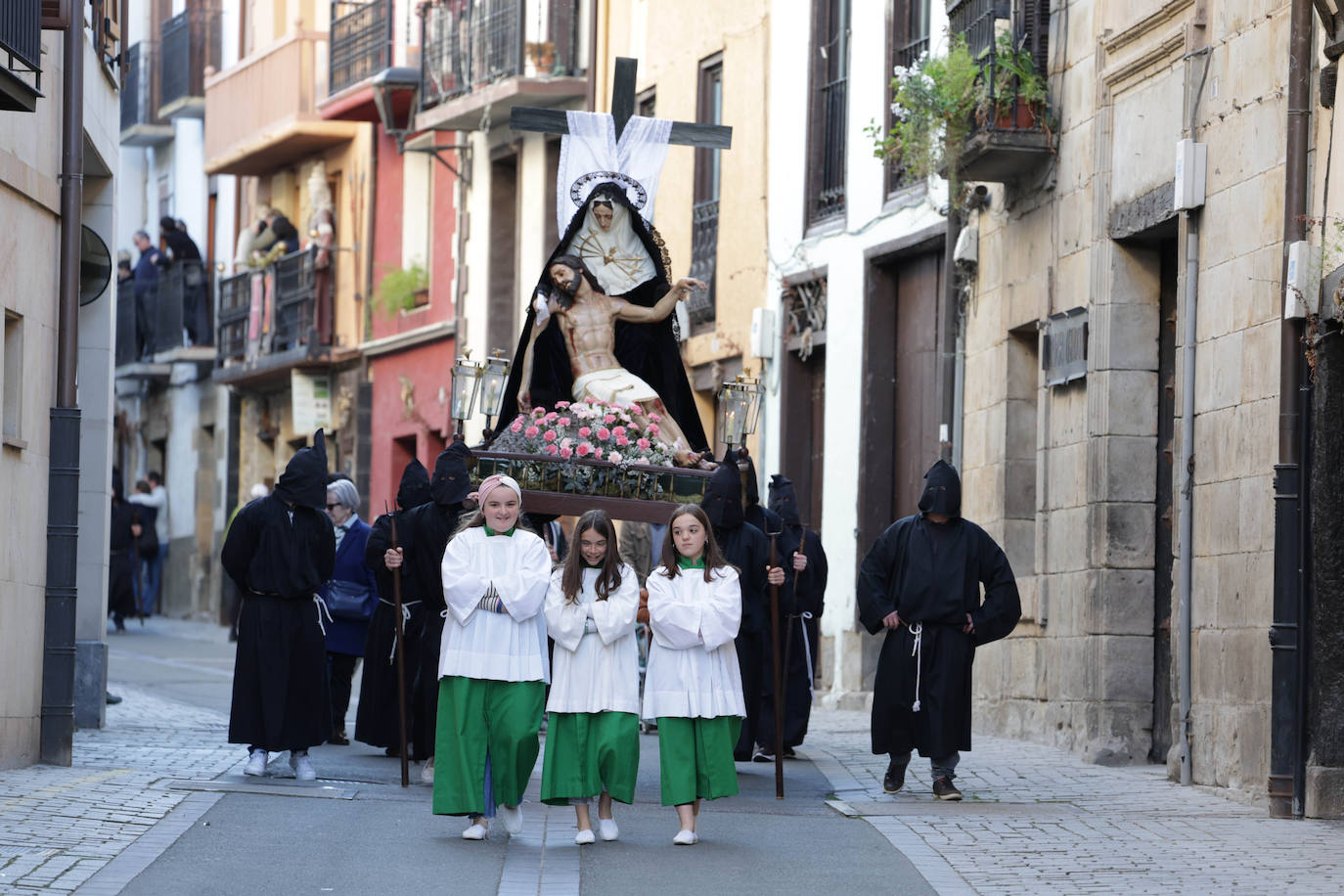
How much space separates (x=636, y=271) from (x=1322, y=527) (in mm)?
6141

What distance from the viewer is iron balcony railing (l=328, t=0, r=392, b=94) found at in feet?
107

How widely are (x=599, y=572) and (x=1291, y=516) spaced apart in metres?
3.47

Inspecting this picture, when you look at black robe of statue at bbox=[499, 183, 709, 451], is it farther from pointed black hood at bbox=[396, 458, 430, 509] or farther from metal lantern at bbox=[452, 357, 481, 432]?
pointed black hood at bbox=[396, 458, 430, 509]

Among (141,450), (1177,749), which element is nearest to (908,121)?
(1177,749)

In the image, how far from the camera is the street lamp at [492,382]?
1661 centimetres

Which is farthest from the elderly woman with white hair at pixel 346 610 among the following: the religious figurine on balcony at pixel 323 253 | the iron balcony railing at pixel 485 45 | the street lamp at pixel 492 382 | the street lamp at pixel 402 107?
the religious figurine on balcony at pixel 323 253

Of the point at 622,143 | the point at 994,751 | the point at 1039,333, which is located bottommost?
the point at 994,751

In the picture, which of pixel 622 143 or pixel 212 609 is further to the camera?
pixel 212 609

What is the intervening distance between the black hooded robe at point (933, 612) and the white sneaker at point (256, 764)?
3.18 metres

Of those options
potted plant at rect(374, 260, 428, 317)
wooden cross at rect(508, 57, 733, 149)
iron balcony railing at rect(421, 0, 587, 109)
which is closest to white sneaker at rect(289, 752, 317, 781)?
wooden cross at rect(508, 57, 733, 149)

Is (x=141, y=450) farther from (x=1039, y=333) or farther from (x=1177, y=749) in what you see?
(x=1177, y=749)

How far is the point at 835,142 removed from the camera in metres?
22.4

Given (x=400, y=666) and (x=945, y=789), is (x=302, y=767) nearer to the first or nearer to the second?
(x=400, y=666)

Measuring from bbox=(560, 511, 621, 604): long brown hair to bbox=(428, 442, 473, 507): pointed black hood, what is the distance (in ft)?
7.84
